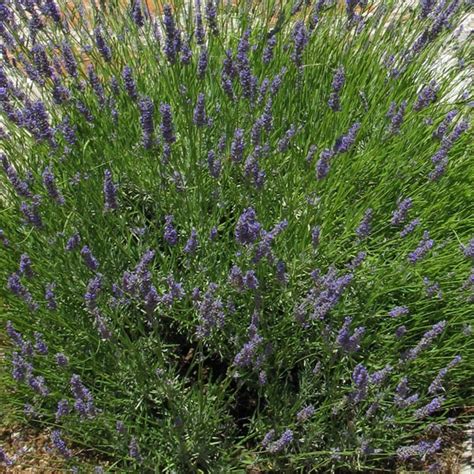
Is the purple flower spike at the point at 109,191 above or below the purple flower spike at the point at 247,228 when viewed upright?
above

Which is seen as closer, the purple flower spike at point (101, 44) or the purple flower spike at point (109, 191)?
the purple flower spike at point (109, 191)

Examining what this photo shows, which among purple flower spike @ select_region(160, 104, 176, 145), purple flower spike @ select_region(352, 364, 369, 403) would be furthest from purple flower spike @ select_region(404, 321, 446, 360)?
purple flower spike @ select_region(160, 104, 176, 145)

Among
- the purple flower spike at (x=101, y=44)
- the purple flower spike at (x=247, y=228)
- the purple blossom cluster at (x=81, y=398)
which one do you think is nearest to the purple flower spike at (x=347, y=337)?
the purple flower spike at (x=247, y=228)

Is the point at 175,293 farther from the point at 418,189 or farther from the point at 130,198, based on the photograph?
the point at 418,189

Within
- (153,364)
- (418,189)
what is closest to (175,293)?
(153,364)

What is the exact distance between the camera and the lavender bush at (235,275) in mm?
2109

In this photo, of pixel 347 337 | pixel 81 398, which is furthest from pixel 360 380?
pixel 81 398

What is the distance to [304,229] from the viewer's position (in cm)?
244

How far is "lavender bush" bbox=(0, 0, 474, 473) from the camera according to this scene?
6.92 ft

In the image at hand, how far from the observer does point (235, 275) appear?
185cm

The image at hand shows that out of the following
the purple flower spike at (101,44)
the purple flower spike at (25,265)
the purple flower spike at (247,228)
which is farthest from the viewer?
the purple flower spike at (101,44)

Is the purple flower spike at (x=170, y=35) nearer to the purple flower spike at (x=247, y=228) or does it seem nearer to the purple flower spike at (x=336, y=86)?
the purple flower spike at (x=336, y=86)

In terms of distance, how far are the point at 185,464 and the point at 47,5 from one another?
1.85 meters

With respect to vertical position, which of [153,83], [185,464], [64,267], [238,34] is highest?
[238,34]
